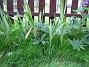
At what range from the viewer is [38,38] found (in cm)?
181

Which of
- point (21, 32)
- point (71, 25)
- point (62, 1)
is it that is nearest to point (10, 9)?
point (21, 32)

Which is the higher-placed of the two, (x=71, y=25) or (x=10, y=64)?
→ (x=71, y=25)

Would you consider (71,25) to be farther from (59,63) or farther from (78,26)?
(59,63)

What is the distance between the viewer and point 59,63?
156 cm

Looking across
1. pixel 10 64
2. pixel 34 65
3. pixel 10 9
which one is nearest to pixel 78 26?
pixel 34 65

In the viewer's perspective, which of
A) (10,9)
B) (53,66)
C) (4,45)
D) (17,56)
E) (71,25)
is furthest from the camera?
(10,9)

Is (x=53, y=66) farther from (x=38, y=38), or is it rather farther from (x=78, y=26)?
(x=78, y=26)

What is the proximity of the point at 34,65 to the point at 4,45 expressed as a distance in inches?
16.2

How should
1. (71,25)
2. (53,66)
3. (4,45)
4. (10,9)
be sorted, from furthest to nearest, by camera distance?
(10,9)
(71,25)
(4,45)
(53,66)

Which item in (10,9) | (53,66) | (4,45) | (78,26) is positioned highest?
(10,9)

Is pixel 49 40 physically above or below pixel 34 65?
above

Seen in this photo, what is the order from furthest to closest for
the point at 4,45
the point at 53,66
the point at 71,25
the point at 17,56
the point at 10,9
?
the point at 10,9 < the point at 71,25 < the point at 4,45 < the point at 17,56 < the point at 53,66

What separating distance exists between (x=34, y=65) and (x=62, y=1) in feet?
2.07

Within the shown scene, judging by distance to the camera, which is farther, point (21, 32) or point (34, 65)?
point (21, 32)
